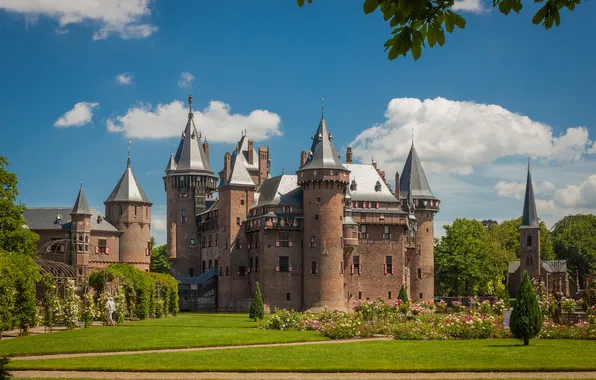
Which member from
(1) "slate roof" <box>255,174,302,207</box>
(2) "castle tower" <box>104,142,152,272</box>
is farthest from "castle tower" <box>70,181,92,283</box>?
(1) "slate roof" <box>255,174,302,207</box>

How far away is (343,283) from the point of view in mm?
75438

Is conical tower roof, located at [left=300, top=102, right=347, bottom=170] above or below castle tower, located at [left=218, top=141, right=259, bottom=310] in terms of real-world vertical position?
above

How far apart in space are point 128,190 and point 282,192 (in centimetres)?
1707

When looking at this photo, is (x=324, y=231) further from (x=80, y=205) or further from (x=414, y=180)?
(x=80, y=205)

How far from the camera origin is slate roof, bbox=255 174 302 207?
250 ft

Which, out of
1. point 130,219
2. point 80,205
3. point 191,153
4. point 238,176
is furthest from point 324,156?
point 80,205

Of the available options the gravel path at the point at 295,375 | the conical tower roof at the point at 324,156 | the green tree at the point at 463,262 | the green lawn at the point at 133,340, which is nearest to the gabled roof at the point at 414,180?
the green tree at the point at 463,262

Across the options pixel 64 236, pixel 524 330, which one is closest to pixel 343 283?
pixel 64 236

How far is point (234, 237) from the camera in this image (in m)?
77.9

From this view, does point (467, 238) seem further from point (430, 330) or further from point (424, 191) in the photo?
point (430, 330)

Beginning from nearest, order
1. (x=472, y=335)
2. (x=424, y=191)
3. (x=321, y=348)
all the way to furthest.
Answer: (x=321, y=348), (x=472, y=335), (x=424, y=191)

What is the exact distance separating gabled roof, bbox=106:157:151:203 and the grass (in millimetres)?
56391

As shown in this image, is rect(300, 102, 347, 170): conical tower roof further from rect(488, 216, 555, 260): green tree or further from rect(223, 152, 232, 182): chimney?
rect(488, 216, 555, 260): green tree

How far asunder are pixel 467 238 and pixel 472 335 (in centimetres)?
6744
